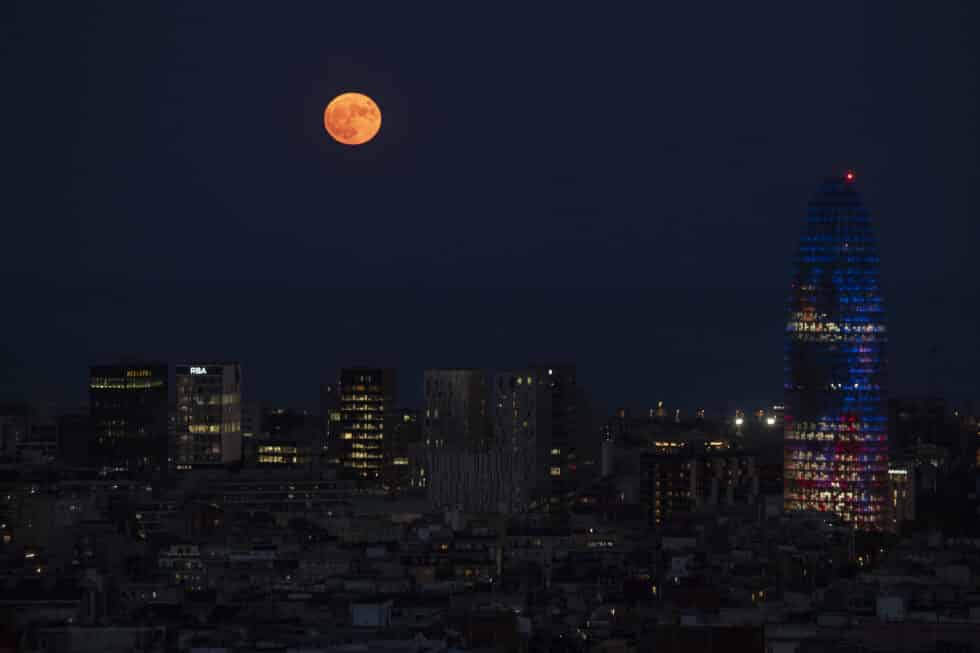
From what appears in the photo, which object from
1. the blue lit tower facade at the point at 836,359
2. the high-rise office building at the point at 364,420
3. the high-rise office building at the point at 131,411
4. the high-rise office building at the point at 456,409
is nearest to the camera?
the blue lit tower facade at the point at 836,359

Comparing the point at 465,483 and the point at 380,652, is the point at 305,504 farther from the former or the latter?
the point at 380,652

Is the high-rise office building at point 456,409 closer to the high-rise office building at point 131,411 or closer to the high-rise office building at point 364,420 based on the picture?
the high-rise office building at point 364,420

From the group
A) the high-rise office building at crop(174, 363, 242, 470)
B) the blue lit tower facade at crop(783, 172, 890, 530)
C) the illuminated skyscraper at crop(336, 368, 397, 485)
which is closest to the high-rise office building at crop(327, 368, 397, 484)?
the illuminated skyscraper at crop(336, 368, 397, 485)

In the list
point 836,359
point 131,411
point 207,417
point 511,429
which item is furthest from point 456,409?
point 836,359

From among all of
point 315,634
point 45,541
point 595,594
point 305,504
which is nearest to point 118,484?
point 305,504

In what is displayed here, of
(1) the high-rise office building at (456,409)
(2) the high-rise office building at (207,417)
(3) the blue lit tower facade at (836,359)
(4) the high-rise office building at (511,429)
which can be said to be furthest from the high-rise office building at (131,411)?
(3) the blue lit tower facade at (836,359)

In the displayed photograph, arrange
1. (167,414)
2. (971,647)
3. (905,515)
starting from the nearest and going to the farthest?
(971,647)
(905,515)
(167,414)

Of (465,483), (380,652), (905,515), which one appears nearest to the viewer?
(380,652)
